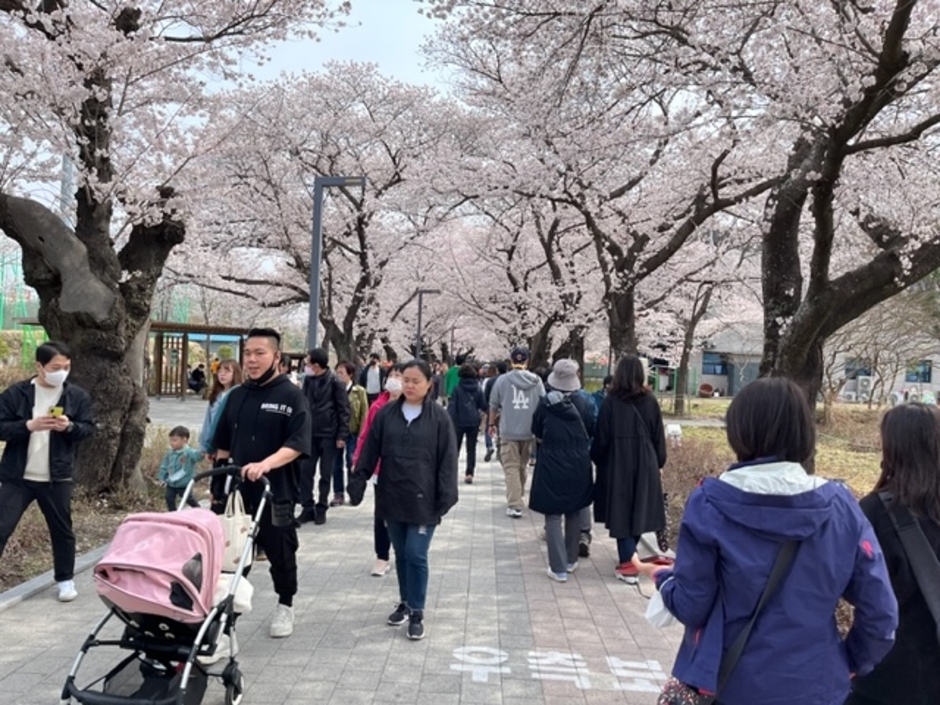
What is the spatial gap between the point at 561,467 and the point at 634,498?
62cm

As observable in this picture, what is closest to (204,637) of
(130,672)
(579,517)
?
(130,672)

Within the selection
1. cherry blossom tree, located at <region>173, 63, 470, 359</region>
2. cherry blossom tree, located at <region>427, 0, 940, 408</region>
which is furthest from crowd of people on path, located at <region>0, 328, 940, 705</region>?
cherry blossom tree, located at <region>173, 63, 470, 359</region>

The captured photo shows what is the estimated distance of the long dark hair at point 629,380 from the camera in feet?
19.8

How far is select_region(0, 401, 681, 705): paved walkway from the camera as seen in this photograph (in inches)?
154

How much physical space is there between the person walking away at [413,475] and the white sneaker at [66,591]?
2.13m

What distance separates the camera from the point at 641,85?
8.13m

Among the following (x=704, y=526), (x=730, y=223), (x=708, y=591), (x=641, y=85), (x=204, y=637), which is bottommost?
(x=204, y=637)

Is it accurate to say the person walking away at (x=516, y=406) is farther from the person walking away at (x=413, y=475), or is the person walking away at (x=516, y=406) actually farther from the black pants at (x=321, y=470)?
the person walking away at (x=413, y=475)

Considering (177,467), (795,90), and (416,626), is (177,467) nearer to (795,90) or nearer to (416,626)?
(416,626)

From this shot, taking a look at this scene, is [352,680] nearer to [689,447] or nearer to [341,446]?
[341,446]

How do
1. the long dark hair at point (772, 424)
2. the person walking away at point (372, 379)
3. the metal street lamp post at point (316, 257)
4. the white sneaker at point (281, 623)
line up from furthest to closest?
the person walking away at point (372, 379)
the metal street lamp post at point (316, 257)
the white sneaker at point (281, 623)
the long dark hair at point (772, 424)

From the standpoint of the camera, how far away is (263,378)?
4.42m

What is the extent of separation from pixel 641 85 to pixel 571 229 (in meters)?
13.8

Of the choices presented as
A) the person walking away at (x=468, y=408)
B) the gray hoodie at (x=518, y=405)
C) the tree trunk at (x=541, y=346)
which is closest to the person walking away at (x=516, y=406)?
the gray hoodie at (x=518, y=405)
